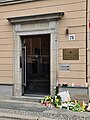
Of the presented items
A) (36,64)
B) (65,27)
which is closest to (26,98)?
(36,64)

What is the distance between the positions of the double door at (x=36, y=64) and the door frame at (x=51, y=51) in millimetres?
245

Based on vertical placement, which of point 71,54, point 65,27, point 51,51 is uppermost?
point 65,27

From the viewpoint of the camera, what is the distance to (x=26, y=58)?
1103 centimetres

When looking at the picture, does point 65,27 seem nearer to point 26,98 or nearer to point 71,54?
point 71,54

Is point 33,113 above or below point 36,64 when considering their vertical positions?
below

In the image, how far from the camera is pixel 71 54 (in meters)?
9.74

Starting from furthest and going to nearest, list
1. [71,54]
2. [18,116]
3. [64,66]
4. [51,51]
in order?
[51,51], [64,66], [71,54], [18,116]

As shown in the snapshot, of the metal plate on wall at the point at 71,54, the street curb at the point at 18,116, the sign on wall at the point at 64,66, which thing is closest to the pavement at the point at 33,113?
the street curb at the point at 18,116

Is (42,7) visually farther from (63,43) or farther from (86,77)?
(86,77)

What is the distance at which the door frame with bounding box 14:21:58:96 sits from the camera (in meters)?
10.0

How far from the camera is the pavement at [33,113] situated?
7.84m

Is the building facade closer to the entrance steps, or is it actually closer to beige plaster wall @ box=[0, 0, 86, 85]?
beige plaster wall @ box=[0, 0, 86, 85]

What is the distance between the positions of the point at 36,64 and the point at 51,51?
111cm

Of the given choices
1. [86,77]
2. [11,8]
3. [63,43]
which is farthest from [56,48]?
[11,8]
